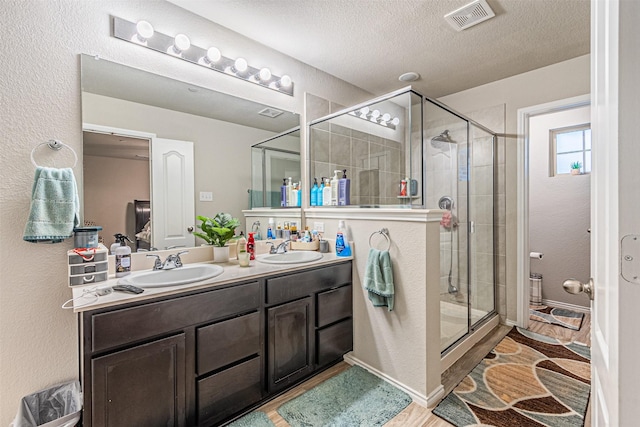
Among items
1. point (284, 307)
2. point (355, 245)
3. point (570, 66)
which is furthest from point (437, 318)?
point (570, 66)

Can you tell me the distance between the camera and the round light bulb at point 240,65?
2104 millimetres

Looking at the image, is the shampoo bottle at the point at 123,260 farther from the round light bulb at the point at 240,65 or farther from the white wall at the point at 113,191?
the round light bulb at the point at 240,65

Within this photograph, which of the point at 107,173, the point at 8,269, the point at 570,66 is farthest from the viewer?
the point at 570,66

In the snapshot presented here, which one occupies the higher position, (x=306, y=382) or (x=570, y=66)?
(x=570, y=66)

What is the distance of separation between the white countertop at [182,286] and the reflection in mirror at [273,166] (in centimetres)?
58

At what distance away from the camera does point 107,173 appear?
165cm

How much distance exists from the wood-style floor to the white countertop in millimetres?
784

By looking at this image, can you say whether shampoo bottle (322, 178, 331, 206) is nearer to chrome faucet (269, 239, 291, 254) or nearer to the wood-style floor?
chrome faucet (269, 239, 291, 254)

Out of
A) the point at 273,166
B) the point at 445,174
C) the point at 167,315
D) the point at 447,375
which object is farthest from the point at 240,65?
the point at 447,375

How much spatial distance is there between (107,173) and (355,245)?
162 cm

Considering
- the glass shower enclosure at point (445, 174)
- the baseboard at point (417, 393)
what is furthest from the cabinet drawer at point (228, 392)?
the glass shower enclosure at point (445, 174)

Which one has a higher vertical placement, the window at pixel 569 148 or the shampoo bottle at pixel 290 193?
the window at pixel 569 148

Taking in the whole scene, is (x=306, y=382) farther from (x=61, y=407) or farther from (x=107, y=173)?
(x=107, y=173)

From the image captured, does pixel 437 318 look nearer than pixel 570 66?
Yes
